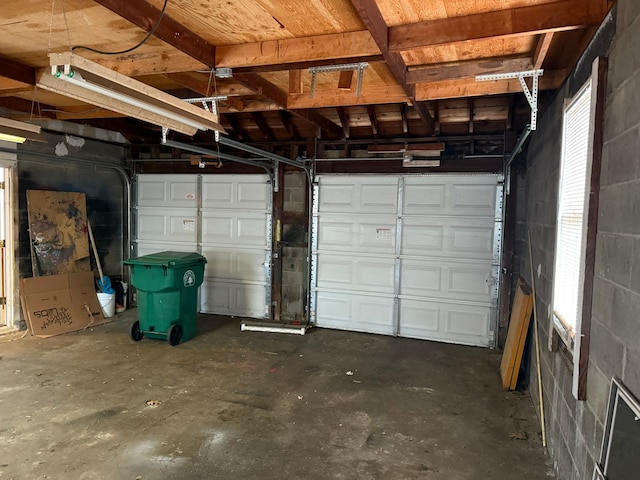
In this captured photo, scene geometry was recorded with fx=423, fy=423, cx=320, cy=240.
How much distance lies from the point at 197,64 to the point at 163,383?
275cm

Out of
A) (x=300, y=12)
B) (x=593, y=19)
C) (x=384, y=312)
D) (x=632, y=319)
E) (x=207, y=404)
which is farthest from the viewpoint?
(x=384, y=312)

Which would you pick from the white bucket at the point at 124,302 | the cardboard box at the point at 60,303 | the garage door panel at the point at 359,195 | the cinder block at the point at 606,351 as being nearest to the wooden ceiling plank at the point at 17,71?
the cardboard box at the point at 60,303

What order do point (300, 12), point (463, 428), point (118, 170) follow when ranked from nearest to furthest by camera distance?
point (300, 12), point (463, 428), point (118, 170)

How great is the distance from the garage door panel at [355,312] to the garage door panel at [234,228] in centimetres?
130

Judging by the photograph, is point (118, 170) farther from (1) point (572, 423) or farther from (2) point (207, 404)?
(1) point (572, 423)

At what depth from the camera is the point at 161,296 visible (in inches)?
194

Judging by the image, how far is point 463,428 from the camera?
3178mm

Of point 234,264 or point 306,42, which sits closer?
point 306,42

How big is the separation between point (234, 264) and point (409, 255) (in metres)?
2.62

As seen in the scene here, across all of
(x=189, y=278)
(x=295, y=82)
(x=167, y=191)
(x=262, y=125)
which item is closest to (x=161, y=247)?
(x=167, y=191)

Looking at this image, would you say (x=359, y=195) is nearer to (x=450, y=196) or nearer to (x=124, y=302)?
(x=450, y=196)

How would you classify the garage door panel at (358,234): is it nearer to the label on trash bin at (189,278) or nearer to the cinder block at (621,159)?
the label on trash bin at (189,278)

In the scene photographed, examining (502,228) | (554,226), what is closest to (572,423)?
(554,226)

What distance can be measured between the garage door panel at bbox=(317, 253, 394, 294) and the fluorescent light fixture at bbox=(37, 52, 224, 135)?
11.8ft
